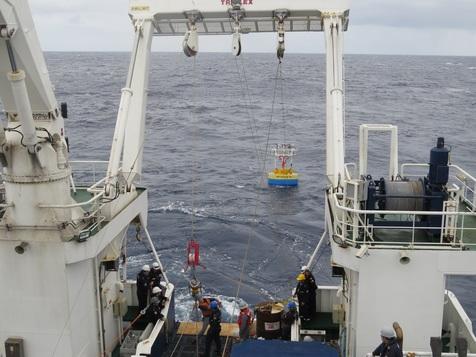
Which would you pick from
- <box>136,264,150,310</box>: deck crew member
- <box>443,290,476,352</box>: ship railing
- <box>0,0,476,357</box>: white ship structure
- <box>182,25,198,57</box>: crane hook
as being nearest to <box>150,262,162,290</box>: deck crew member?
<box>136,264,150,310</box>: deck crew member

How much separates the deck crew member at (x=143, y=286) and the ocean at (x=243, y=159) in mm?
5103

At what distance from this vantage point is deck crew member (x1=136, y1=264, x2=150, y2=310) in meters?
14.3

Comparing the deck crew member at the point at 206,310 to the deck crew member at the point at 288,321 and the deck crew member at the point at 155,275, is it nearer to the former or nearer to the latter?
the deck crew member at the point at 155,275

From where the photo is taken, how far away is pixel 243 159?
46.8 m

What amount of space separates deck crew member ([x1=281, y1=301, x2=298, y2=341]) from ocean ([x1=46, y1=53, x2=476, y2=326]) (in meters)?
6.02

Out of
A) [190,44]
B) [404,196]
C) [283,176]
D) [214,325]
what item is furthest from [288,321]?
[283,176]

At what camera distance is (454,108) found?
256 feet

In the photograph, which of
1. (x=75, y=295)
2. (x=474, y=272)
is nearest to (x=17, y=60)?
(x=75, y=295)

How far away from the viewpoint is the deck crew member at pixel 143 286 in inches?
563

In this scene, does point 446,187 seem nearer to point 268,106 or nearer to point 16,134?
point 16,134

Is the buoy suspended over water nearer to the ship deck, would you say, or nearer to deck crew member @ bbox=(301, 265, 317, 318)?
deck crew member @ bbox=(301, 265, 317, 318)

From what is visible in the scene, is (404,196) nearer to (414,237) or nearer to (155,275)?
(414,237)

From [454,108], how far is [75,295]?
75073mm

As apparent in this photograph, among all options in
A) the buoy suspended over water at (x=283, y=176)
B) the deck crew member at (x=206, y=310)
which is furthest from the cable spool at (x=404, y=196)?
the buoy suspended over water at (x=283, y=176)
